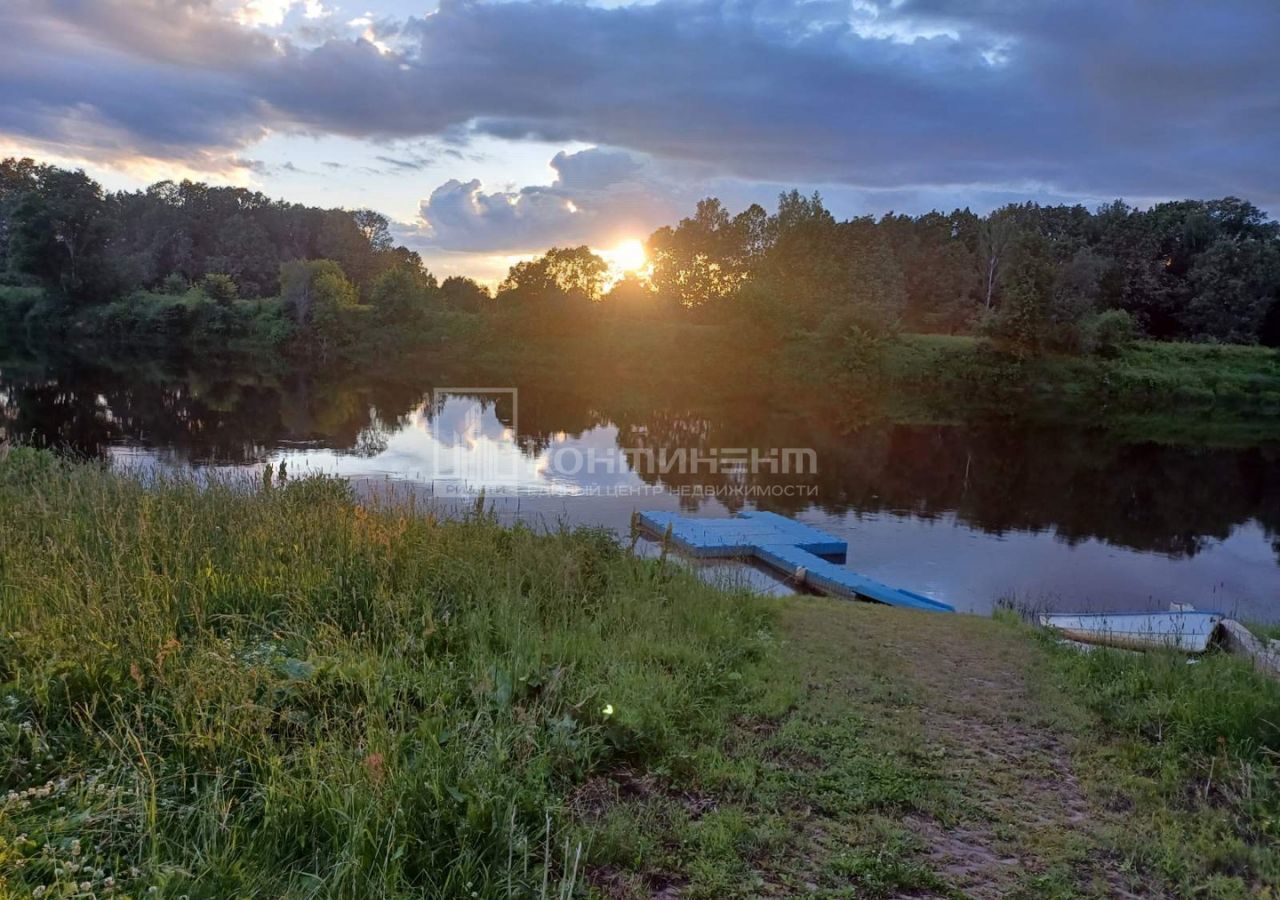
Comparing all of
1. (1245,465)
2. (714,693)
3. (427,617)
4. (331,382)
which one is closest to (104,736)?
(427,617)

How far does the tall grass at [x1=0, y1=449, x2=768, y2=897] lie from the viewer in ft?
9.43

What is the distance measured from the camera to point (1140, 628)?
879 centimetres

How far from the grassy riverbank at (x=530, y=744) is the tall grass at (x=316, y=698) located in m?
0.02

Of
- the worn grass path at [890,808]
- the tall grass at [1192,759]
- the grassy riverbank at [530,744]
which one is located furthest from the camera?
the tall grass at [1192,759]

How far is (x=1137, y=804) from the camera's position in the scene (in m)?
3.84

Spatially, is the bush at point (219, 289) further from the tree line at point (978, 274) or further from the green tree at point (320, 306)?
the tree line at point (978, 274)

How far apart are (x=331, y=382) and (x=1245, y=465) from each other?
37519 mm

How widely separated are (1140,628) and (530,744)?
7.70 meters

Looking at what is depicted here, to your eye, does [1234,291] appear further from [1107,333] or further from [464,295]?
[464,295]

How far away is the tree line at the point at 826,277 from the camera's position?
47.8 metres

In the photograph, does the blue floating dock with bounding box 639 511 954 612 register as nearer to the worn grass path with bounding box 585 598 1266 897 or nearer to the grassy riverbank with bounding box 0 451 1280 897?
the grassy riverbank with bounding box 0 451 1280 897

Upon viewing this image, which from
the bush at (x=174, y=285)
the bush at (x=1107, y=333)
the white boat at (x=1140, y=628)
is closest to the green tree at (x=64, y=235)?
the bush at (x=174, y=285)
